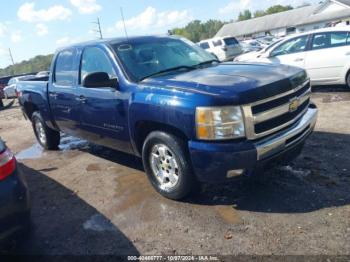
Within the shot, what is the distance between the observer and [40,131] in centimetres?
781

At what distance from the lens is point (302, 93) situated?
14.9ft

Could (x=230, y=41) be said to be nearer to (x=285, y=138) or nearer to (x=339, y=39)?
(x=339, y=39)

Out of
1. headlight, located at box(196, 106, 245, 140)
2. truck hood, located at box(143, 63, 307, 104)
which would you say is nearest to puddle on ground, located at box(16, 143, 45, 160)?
truck hood, located at box(143, 63, 307, 104)

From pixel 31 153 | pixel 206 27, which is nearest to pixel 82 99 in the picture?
Result: pixel 31 153

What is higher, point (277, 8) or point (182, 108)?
point (277, 8)

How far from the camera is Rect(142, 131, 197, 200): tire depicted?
4.08 m

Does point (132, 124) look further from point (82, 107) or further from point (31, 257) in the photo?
point (31, 257)

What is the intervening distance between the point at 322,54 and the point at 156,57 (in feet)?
19.9

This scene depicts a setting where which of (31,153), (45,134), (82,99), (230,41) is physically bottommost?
(31,153)

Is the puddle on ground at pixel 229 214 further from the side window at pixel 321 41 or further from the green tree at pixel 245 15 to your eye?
the green tree at pixel 245 15

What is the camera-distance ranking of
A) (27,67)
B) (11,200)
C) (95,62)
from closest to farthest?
1. (11,200)
2. (95,62)
3. (27,67)

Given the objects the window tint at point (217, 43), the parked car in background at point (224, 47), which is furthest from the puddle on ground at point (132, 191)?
the window tint at point (217, 43)

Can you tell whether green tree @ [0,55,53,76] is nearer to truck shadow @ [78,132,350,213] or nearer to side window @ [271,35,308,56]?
side window @ [271,35,308,56]

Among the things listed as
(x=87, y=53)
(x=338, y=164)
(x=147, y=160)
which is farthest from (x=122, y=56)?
(x=338, y=164)
